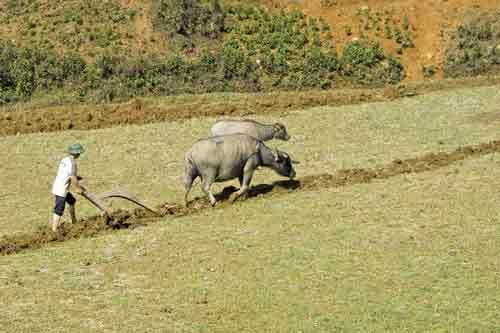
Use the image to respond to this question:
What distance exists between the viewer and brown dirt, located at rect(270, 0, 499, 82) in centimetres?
5241

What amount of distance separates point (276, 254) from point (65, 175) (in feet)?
17.5

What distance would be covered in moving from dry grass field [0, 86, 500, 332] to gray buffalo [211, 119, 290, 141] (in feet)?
2.63

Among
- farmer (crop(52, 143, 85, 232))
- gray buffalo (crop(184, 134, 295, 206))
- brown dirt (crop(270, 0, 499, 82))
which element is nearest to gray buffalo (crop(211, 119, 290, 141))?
gray buffalo (crop(184, 134, 295, 206))

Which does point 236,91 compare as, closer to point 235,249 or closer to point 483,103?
point 483,103

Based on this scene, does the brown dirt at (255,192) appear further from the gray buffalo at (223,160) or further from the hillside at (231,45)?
the hillside at (231,45)

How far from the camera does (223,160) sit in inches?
949

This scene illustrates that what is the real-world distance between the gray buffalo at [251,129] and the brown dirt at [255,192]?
3160 millimetres

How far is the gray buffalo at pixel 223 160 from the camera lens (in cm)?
2384

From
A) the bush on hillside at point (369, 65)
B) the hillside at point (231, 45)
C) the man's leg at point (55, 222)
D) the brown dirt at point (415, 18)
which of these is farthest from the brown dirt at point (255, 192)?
the brown dirt at point (415, 18)

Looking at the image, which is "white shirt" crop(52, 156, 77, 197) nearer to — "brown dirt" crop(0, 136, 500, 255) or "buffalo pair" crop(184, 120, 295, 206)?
"brown dirt" crop(0, 136, 500, 255)

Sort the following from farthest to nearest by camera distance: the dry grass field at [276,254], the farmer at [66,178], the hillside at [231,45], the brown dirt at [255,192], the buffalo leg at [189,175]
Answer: the hillside at [231,45] < the buffalo leg at [189,175] < the brown dirt at [255,192] < the farmer at [66,178] < the dry grass field at [276,254]

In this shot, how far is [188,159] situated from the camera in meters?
23.9

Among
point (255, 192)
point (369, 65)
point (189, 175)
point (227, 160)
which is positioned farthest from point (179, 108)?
point (369, 65)

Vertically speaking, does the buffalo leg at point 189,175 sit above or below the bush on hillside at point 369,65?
above
